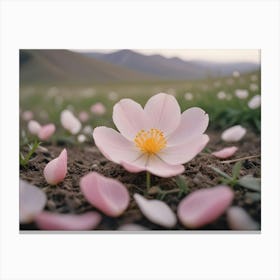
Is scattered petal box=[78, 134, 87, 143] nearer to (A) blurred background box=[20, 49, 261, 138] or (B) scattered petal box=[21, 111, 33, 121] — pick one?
(A) blurred background box=[20, 49, 261, 138]

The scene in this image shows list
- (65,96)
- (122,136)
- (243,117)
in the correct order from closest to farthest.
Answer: (122,136) < (243,117) < (65,96)

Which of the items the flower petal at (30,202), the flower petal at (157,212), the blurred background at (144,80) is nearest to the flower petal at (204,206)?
the flower petal at (157,212)

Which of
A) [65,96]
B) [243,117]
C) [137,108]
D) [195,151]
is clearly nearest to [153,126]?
[137,108]

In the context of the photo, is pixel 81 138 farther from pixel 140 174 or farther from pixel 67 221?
pixel 67 221

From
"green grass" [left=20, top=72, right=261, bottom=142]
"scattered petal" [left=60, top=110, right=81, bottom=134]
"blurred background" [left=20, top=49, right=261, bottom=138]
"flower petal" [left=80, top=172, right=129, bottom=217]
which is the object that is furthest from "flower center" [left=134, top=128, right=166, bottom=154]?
"scattered petal" [left=60, top=110, right=81, bottom=134]

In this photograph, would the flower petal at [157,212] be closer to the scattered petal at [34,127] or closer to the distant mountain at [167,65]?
the distant mountain at [167,65]
